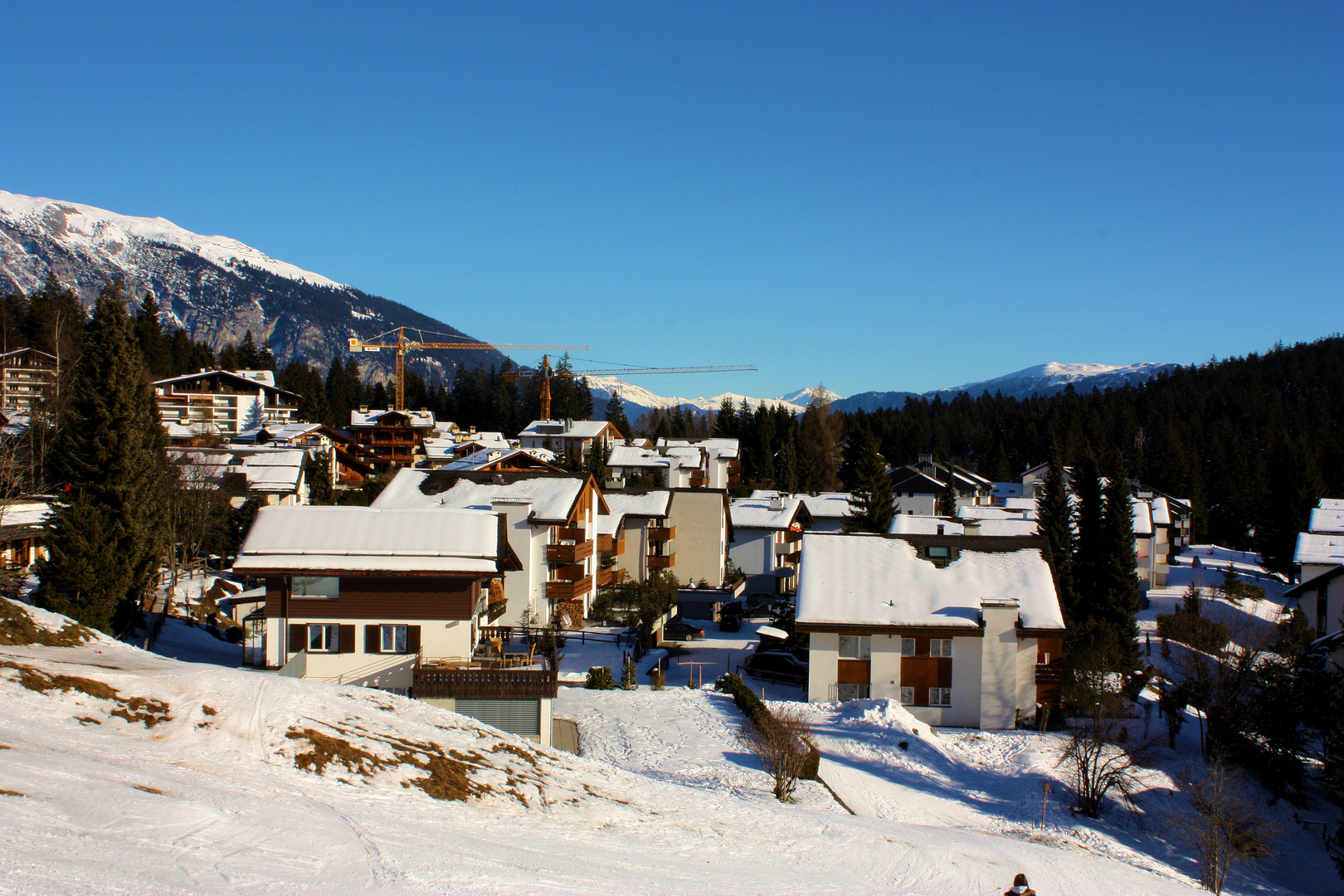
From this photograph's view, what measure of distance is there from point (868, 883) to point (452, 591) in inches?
711

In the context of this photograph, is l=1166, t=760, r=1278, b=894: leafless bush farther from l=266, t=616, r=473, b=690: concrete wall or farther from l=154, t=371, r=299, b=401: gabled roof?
l=154, t=371, r=299, b=401: gabled roof

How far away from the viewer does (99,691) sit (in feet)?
52.5

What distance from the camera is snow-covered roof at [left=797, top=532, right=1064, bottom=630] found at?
30.8 meters

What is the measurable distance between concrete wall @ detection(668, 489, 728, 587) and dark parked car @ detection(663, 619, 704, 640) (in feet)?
34.4

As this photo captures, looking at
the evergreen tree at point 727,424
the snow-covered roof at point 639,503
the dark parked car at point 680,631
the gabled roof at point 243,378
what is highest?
the gabled roof at point 243,378

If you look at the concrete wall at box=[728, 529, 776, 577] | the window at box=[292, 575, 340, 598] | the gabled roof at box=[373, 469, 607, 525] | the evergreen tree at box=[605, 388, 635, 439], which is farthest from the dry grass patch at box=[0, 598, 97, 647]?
the evergreen tree at box=[605, 388, 635, 439]

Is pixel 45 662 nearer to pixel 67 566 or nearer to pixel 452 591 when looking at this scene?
pixel 452 591

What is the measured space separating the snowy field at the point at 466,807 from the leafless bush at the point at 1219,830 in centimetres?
68

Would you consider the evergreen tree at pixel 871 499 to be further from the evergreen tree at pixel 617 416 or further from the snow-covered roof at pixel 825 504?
the evergreen tree at pixel 617 416

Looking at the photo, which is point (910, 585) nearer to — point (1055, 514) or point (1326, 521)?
point (1055, 514)

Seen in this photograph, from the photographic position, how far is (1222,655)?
104 feet

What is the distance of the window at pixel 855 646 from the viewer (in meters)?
31.1

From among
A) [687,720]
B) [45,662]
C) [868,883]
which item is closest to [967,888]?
[868,883]

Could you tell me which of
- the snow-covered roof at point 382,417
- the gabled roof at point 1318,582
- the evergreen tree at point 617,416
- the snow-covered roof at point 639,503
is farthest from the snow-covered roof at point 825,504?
the evergreen tree at point 617,416
